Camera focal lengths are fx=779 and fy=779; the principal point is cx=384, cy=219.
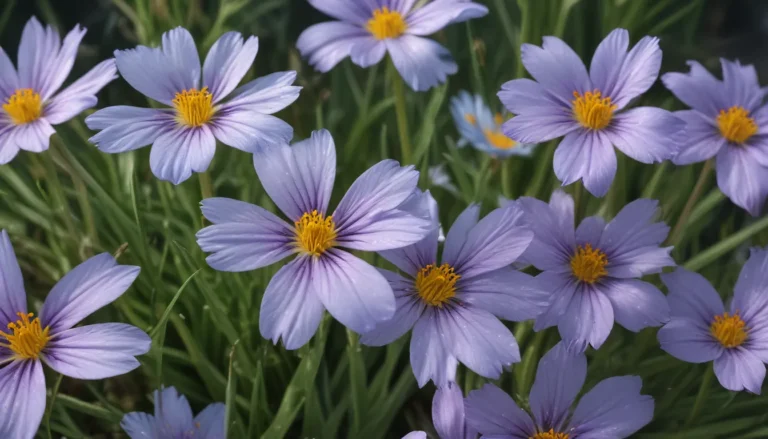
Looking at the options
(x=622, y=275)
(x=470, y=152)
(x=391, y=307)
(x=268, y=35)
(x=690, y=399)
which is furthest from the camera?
(x=268, y=35)

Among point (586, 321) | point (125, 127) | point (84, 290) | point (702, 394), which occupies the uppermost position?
point (125, 127)

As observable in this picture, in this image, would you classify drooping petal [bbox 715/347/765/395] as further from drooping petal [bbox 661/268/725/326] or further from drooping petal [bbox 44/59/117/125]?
drooping petal [bbox 44/59/117/125]

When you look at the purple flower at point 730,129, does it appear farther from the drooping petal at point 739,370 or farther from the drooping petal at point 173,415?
the drooping petal at point 173,415

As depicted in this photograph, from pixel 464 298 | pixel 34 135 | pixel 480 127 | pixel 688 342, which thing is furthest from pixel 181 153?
pixel 480 127

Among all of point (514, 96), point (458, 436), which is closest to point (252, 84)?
point (514, 96)

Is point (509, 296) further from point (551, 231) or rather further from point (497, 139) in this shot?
point (497, 139)

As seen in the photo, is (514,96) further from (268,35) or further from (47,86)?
(268,35)

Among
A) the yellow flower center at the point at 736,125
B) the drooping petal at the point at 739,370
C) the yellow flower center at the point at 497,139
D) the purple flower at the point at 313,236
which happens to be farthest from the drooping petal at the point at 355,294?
the yellow flower center at the point at 497,139
